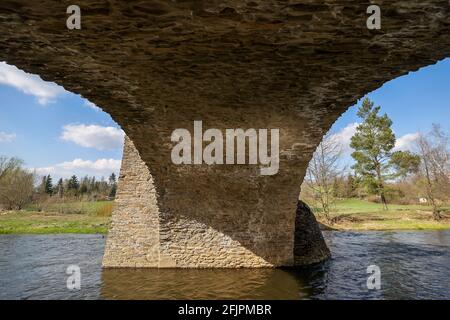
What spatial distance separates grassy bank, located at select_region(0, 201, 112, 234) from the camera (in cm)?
2542

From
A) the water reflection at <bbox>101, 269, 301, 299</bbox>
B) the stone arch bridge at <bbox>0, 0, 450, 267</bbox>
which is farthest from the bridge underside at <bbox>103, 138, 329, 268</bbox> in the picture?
the stone arch bridge at <bbox>0, 0, 450, 267</bbox>

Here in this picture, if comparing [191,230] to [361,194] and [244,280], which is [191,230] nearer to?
[244,280]

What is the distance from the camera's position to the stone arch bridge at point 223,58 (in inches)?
115

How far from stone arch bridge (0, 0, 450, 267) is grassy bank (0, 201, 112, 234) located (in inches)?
802

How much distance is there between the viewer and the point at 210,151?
7.91m

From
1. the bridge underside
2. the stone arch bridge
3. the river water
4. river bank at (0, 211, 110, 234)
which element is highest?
the stone arch bridge

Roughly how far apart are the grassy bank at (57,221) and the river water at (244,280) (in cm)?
1127

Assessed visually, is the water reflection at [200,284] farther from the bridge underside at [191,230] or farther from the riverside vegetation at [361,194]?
the riverside vegetation at [361,194]

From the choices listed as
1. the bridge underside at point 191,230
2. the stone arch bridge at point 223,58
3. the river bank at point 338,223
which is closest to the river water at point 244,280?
the bridge underside at point 191,230

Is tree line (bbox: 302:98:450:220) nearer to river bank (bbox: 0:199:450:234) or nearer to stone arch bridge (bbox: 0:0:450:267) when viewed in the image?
river bank (bbox: 0:199:450:234)

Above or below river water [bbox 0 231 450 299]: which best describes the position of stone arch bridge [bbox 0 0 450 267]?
above

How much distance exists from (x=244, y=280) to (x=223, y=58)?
7.61 metres
